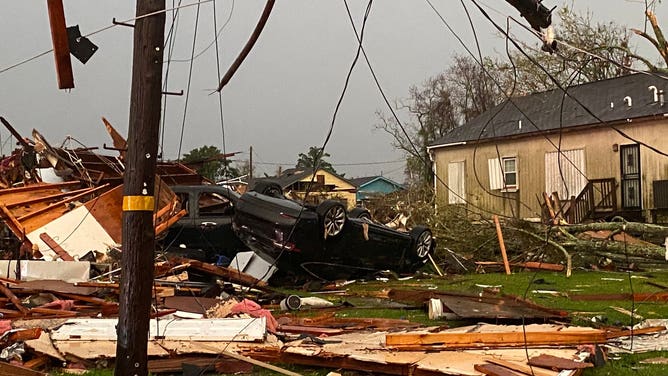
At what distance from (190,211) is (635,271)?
957cm

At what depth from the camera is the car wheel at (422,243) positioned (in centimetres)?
1494

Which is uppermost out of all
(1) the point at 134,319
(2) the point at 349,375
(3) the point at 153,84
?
(3) the point at 153,84

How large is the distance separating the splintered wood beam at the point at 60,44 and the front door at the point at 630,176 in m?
24.8

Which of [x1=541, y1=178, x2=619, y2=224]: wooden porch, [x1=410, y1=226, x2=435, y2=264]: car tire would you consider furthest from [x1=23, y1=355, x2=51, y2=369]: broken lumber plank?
[x1=541, y1=178, x2=619, y2=224]: wooden porch

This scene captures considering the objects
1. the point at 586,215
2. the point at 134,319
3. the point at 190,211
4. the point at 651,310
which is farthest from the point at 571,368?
the point at 586,215

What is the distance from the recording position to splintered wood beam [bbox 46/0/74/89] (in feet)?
15.7

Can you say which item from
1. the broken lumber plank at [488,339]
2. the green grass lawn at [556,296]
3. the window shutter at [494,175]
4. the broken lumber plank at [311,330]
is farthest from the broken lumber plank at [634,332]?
the window shutter at [494,175]

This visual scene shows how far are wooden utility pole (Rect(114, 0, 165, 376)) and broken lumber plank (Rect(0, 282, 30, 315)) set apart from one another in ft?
13.0

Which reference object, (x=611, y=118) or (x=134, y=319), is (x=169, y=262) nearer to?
(x=134, y=319)

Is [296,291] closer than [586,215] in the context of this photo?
Yes

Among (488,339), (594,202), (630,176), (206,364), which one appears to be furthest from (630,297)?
(630,176)

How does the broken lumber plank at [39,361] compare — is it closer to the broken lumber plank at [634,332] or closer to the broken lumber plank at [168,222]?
the broken lumber plank at [634,332]

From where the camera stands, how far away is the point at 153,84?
4.61 metres

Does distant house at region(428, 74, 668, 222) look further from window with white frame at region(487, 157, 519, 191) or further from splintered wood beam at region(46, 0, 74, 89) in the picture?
splintered wood beam at region(46, 0, 74, 89)
